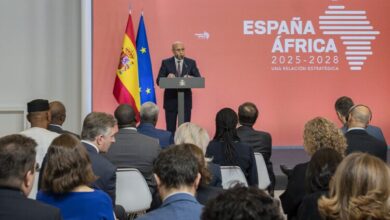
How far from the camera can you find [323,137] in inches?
140

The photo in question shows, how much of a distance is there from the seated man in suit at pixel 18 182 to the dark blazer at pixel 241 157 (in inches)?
82.1

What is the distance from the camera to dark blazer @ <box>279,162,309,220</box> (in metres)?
3.27

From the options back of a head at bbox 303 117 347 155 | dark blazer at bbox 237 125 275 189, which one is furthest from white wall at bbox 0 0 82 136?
back of a head at bbox 303 117 347 155

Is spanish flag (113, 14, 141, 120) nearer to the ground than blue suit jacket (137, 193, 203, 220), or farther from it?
farther from it

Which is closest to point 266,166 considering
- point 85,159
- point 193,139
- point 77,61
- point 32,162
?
point 193,139

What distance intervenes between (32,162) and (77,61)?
6192mm

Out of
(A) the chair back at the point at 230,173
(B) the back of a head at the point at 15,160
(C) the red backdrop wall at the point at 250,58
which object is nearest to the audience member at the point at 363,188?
(B) the back of a head at the point at 15,160

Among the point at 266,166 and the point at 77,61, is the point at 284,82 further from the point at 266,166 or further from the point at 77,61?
the point at 266,166

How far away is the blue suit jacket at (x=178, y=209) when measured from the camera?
2016 mm

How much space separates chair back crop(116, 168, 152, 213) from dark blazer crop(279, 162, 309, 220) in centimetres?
96

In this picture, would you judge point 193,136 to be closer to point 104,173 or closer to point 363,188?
point 104,173

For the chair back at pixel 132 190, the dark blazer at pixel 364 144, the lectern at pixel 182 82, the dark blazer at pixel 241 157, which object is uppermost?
the lectern at pixel 182 82

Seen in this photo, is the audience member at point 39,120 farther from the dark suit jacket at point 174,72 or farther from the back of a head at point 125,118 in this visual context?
the dark suit jacket at point 174,72

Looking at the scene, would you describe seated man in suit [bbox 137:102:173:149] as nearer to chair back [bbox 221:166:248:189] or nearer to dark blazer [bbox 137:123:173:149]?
dark blazer [bbox 137:123:173:149]
